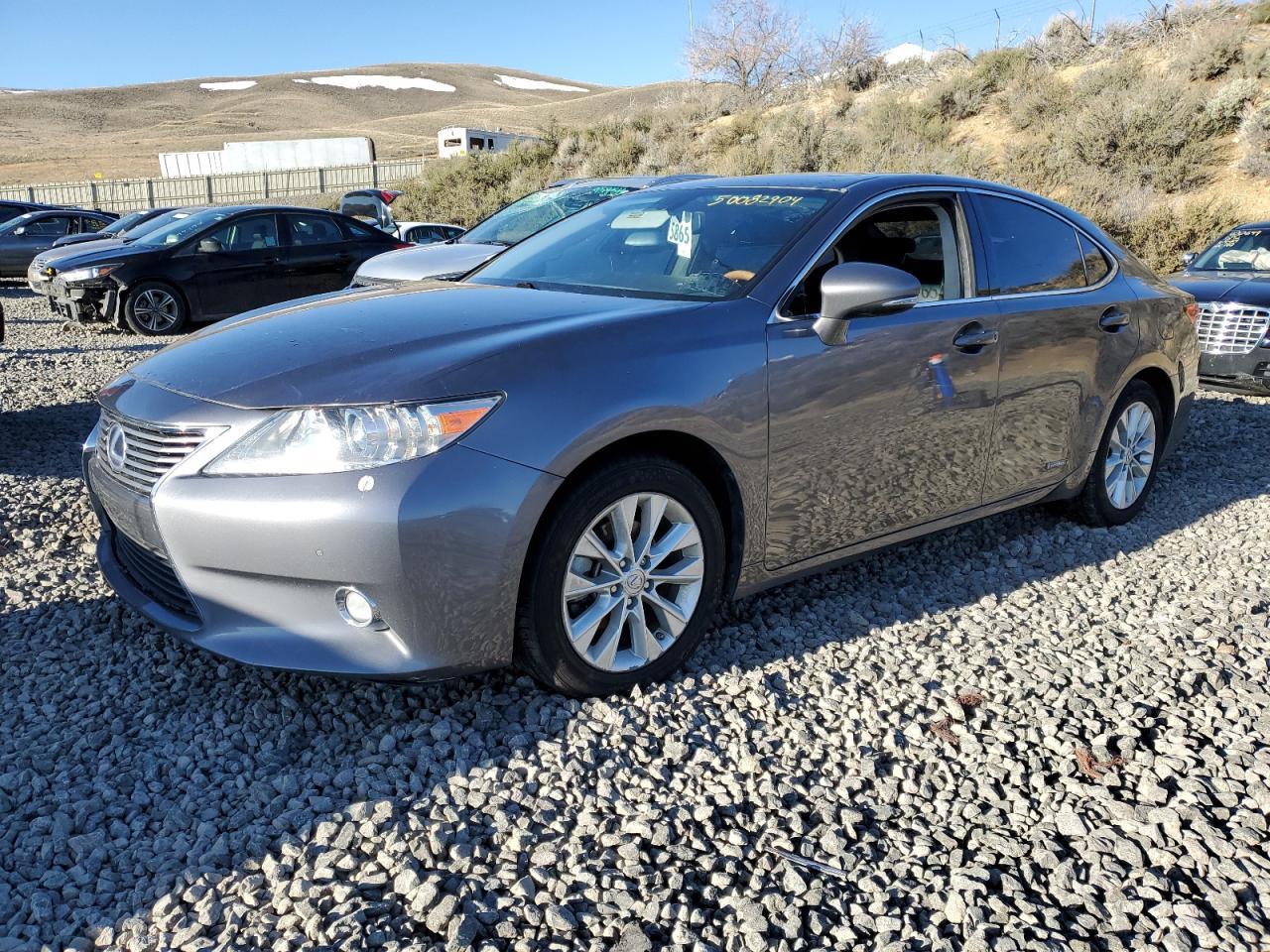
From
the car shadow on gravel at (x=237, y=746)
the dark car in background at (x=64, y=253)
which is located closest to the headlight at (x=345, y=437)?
the car shadow on gravel at (x=237, y=746)

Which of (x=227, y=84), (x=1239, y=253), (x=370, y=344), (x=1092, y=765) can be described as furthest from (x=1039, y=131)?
(x=227, y=84)

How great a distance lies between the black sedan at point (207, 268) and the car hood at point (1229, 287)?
9.22 m

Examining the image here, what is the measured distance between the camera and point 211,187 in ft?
142

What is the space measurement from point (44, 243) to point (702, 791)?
2099cm

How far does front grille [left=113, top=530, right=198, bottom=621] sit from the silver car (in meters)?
4.85

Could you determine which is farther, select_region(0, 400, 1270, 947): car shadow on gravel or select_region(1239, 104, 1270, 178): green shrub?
select_region(1239, 104, 1270, 178): green shrub

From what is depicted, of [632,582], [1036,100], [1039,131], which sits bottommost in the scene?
[632,582]

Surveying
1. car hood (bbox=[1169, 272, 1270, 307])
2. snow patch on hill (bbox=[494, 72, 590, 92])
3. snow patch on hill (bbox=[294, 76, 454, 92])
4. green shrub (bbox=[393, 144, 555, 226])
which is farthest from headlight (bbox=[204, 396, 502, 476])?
snow patch on hill (bbox=[494, 72, 590, 92])

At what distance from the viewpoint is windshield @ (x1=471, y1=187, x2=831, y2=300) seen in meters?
3.70

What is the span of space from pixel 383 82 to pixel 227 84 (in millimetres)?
16300

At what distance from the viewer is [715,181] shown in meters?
4.56

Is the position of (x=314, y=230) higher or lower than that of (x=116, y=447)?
higher

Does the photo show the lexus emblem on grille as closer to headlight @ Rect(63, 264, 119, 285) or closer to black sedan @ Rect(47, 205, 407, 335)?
black sedan @ Rect(47, 205, 407, 335)

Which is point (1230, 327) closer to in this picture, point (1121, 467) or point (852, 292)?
point (1121, 467)
